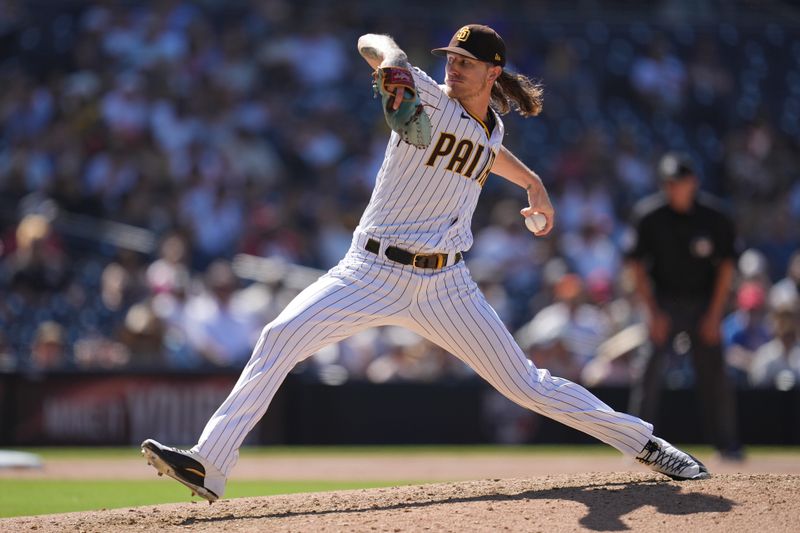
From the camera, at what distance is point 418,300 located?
16.4 feet

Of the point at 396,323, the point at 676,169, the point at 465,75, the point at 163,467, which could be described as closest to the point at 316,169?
the point at 676,169

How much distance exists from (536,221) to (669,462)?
119 centimetres

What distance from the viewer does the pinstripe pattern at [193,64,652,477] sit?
15.8 feet

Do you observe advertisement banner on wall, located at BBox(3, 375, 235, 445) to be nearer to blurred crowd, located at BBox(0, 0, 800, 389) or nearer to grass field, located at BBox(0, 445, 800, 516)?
grass field, located at BBox(0, 445, 800, 516)

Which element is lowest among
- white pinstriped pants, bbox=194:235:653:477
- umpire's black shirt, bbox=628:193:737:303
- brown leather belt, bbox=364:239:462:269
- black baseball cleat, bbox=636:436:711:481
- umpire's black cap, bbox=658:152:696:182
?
black baseball cleat, bbox=636:436:711:481

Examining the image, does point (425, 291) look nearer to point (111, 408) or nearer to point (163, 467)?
point (163, 467)

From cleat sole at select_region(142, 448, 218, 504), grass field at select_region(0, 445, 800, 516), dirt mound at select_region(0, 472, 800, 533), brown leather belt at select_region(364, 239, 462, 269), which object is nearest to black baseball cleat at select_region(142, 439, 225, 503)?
cleat sole at select_region(142, 448, 218, 504)

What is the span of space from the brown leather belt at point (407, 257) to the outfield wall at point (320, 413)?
5.52 meters

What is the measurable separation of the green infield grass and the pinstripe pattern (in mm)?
1718

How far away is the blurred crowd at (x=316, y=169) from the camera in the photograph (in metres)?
11.1

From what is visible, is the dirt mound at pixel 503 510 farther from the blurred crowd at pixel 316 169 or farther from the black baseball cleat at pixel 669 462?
the blurred crowd at pixel 316 169

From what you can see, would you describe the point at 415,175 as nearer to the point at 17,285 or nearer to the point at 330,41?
the point at 17,285

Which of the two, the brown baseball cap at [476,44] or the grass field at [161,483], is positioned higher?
the brown baseball cap at [476,44]

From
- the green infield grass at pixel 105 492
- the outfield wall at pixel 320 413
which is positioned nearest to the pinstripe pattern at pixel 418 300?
the green infield grass at pixel 105 492
